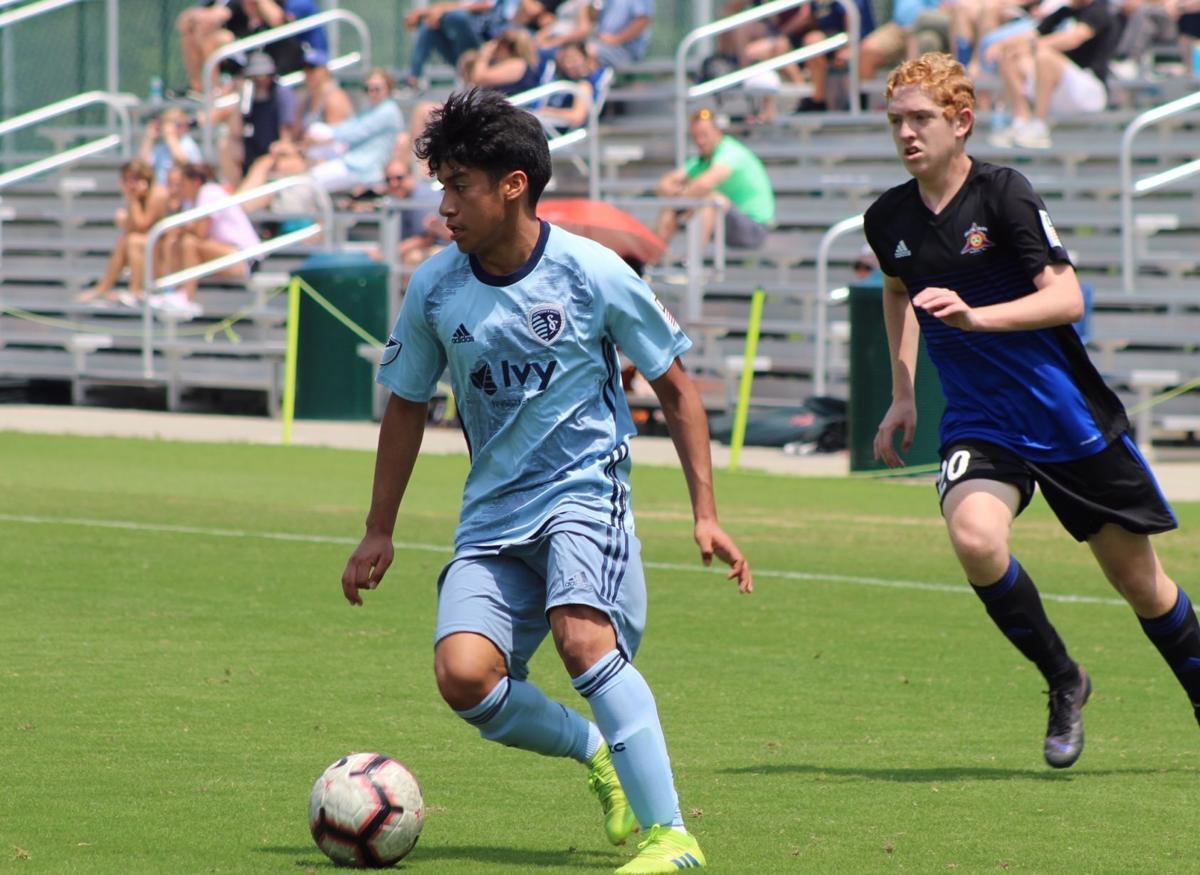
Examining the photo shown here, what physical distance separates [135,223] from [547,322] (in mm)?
18331

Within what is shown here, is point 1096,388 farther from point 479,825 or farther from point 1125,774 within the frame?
point 479,825

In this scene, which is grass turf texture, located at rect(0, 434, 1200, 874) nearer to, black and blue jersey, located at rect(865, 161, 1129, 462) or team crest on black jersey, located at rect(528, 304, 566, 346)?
black and blue jersey, located at rect(865, 161, 1129, 462)

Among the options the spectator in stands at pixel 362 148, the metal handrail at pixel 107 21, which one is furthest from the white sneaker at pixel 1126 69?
the metal handrail at pixel 107 21

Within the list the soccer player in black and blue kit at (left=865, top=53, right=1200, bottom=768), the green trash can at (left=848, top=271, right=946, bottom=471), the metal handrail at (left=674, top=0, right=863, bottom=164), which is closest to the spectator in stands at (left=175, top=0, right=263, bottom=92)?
the metal handrail at (left=674, top=0, right=863, bottom=164)

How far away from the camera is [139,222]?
75.6 ft

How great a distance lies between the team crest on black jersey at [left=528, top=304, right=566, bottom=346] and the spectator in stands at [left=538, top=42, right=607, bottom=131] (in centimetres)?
1724

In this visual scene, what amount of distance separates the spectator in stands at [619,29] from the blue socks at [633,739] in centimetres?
1886

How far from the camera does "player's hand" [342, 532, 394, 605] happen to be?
5.60 m

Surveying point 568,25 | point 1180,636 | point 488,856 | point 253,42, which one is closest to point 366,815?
point 488,856

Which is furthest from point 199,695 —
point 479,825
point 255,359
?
point 255,359

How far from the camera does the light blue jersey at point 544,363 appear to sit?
5410 millimetres

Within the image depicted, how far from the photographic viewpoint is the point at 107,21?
29781 millimetres

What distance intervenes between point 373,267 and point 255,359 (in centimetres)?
213

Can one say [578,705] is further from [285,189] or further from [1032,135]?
[285,189]
